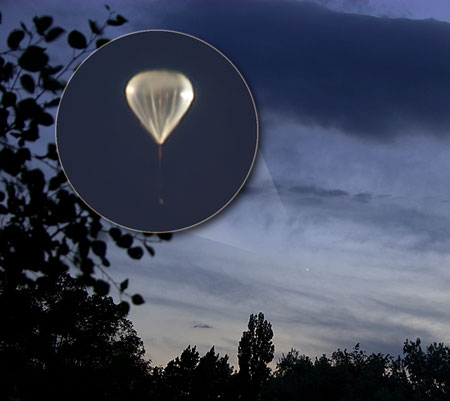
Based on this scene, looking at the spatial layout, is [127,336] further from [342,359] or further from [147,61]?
[342,359]

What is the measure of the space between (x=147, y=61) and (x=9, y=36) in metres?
1.70

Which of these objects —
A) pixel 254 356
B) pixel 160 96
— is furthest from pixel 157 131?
pixel 254 356

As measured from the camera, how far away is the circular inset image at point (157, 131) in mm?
3539

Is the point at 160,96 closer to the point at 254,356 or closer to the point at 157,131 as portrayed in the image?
the point at 157,131

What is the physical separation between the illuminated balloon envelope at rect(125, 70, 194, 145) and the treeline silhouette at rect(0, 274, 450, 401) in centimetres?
160

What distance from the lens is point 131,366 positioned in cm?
486

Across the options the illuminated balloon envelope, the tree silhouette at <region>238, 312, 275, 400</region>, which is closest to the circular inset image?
the illuminated balloon envelope

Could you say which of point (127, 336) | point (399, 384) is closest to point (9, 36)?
point (127, 336)

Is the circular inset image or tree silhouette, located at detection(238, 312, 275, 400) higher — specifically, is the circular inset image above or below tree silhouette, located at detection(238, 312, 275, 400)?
below

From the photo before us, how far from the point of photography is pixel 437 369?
2232 inches

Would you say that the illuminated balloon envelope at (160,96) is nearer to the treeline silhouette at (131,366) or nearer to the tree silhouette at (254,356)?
the treeline silhouette at (131,366)

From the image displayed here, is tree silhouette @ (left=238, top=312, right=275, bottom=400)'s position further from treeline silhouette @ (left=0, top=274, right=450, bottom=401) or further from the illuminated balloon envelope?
the illuminated balloon envelope

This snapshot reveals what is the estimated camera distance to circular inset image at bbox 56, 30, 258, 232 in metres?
3.54

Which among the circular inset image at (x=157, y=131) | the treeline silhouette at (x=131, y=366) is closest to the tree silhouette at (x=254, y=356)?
the treeline silhouette at (x=131, y=366)
